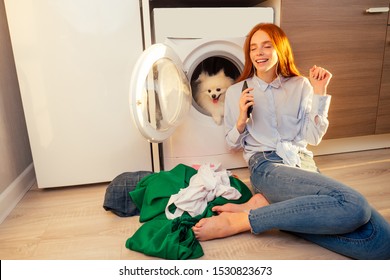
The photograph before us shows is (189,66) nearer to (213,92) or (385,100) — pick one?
(213,92)

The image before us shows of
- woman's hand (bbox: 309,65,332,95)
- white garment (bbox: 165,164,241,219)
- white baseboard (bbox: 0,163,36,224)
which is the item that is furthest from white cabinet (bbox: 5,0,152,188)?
woman's hand (bbox: 309,65,332,95)

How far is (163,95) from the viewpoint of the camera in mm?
1298

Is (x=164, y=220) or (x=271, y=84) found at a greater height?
(x=271, y=84)

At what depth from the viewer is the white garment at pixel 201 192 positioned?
103cm

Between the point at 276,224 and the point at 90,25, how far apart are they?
1041 millimetres

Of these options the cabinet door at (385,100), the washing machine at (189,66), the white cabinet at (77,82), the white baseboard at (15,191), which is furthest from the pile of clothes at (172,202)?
the cabinet door at (385,100)

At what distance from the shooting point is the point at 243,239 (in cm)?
96

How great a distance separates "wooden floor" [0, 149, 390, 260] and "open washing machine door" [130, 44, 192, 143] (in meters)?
0.36

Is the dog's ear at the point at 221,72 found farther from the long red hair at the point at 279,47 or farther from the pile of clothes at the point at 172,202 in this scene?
the pile of clothes at the point at 172,202

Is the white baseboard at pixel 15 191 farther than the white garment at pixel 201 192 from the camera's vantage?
Yes

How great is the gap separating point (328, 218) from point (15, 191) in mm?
1225

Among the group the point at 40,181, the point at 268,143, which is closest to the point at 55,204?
the point at 40,181

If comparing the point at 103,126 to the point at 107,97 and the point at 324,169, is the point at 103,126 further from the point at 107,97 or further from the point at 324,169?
the point at 324,169

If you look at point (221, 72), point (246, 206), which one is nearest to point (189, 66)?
point (221, 72)
